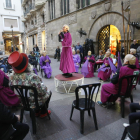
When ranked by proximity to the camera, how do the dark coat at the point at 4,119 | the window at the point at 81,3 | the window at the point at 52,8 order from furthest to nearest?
the window at the point at 52,8
the window at the point at 81,3
the dark coat at the point at 4,119

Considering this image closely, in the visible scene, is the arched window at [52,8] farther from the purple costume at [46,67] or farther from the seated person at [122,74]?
the seated person at [122,74]

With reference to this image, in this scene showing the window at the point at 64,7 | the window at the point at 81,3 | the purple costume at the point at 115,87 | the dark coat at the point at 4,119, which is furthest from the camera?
the window at the point at 64,7

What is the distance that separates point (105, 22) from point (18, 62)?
27.2ft

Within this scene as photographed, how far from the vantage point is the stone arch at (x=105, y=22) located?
8.20 meters

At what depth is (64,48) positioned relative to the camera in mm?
4328

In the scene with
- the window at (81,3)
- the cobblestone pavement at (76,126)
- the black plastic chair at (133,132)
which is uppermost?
the window at (81,3)

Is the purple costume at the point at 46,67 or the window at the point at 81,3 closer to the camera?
the purple costume at the point at 46,67

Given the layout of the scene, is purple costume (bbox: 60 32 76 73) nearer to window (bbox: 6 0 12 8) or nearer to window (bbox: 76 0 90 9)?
window (bbox: 76 0 90 9)

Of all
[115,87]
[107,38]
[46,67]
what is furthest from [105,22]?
[115,87]

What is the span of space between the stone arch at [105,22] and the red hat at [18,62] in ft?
24.3

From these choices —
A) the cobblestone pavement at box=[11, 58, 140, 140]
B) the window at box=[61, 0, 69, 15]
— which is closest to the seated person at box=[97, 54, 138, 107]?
the cobblestone pavement at box=[11, 58, 140, 140]

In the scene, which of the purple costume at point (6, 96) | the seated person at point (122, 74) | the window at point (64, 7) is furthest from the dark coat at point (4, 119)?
the window at point (64, 7)

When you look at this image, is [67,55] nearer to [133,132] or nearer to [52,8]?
[133,132]

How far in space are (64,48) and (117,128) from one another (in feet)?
9.22
